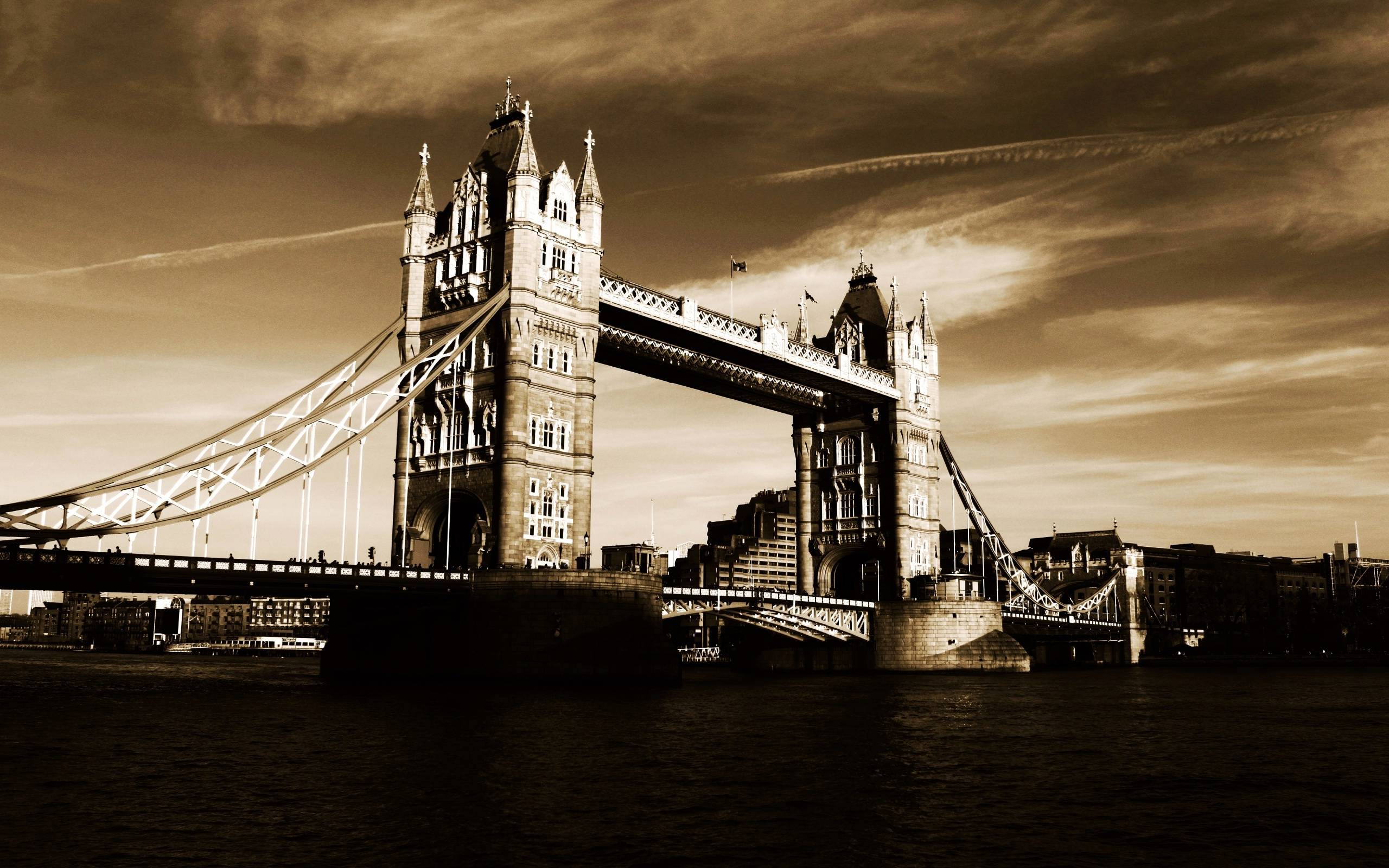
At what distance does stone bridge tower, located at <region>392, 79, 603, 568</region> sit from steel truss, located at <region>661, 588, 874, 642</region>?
27.3ft

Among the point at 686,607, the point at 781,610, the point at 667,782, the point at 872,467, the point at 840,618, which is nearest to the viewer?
the point at 667,782

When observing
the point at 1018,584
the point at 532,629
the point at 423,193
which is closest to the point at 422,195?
the point at 423,193

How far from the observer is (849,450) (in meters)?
114

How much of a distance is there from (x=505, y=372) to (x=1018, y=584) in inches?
2857

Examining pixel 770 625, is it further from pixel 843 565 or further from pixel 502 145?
pixel 502 145

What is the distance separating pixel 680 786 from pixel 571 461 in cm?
4506

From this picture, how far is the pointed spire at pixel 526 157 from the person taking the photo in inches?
3009

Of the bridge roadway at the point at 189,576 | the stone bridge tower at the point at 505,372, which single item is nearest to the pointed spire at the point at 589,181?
the stone bridge tower at the point at 505,372

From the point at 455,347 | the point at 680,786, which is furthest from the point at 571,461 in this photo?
the point at 680,786

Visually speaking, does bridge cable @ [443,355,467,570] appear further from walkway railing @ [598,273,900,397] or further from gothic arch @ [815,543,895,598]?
gothic arch @ [815,543,895,598]

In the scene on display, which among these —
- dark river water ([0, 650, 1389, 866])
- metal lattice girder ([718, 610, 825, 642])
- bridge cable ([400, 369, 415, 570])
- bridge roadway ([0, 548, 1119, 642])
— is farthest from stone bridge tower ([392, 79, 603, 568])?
metal lattice girder ([718, 610, 825, 642])

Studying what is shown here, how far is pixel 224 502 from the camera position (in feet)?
201

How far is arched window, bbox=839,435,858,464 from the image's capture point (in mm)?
113375

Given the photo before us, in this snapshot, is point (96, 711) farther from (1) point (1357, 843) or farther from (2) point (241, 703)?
(1) point (1357, 843)
